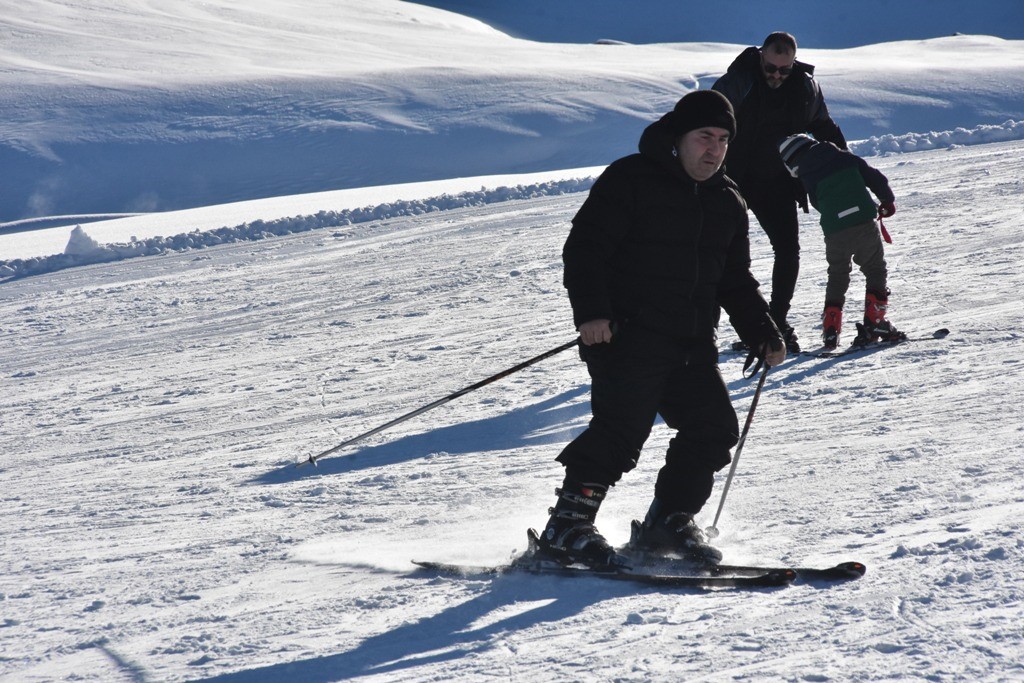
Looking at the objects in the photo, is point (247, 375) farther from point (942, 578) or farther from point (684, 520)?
point (942, 578)

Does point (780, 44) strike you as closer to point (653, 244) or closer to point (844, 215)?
point (844, 215)

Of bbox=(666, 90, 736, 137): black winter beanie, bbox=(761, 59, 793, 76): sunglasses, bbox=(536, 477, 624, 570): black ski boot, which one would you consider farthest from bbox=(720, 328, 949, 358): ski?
bbox=(666, 90, 736, 137): black winter beanie

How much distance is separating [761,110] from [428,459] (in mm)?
2490

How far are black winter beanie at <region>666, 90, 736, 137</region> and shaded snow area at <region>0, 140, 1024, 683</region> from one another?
133cm

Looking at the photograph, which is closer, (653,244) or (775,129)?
(653,244)

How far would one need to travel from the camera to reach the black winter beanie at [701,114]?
2887mm

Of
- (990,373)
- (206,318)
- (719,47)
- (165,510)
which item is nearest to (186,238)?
(206,318)

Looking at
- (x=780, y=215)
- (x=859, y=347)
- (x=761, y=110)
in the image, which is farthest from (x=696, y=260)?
(x=859, y=347)

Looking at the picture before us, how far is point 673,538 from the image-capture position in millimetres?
3127

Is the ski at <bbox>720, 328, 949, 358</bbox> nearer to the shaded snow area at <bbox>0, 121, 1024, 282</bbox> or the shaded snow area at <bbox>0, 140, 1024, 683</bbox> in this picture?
the shaded snow area at <bbox>0, 140, 1024, 683</bbox>

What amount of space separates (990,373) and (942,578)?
8.18 feet

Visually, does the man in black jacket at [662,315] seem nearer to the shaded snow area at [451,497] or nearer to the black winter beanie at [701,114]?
the black winter beanie at [701,114]

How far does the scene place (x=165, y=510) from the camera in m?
4.21

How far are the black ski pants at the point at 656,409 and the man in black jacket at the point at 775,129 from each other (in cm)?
216
